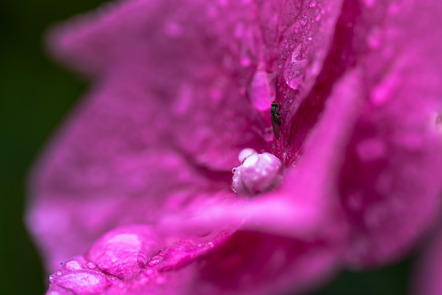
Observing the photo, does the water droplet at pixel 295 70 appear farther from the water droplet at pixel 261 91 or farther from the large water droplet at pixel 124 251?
the large water droplet at pixel 124 251

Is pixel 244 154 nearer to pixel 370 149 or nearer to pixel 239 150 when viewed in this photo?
pixel 239 150

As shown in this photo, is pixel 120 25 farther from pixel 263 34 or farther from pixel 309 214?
pixel 309 214

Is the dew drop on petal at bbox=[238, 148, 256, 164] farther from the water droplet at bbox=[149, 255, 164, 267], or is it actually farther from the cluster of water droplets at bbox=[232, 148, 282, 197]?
the water droplet at bbox=[149, 255, 164, 267]

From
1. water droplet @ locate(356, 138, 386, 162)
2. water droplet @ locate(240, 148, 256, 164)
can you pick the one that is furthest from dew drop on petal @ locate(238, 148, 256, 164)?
water droplet @ locate(356, 138, 386, 162)

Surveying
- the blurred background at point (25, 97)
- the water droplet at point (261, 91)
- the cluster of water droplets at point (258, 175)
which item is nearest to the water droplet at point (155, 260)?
the cluster of water droplets at point (258, 175)

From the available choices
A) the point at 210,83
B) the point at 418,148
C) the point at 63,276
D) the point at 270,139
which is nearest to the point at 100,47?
the point at 210,83

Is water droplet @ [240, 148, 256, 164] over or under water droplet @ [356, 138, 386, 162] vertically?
under

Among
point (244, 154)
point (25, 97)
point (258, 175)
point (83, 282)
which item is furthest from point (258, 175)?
point (25, 97)
